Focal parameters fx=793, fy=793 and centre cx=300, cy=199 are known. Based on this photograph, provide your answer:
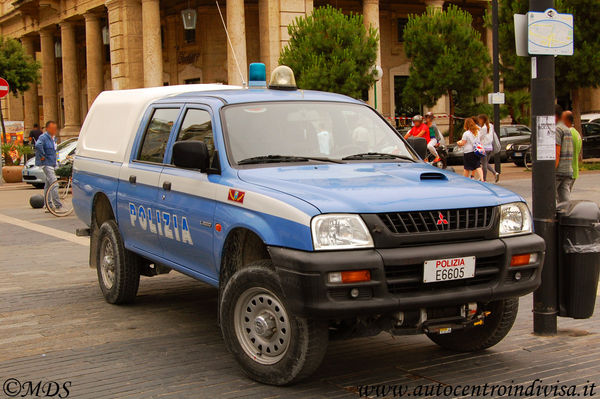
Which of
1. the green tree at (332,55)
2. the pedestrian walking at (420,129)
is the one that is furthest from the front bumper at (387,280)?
the green tree at (332,55)

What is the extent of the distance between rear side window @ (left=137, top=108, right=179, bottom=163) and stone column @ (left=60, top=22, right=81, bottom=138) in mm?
34763

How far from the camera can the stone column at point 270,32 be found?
29.6 m

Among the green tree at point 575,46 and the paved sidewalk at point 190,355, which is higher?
the green tree at point 575,46

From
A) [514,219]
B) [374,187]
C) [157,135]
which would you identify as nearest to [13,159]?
[157,135]

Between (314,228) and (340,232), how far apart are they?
16 centimetres

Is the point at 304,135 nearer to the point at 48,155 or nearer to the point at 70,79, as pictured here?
the point at 48,155

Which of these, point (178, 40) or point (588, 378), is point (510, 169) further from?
point (588, 378)

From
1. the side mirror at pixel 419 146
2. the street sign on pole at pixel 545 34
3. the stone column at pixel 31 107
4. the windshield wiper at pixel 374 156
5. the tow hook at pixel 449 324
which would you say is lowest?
the tow hook at pixel 449 324

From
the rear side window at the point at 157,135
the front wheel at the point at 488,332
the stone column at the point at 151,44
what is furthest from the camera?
the stone column at the point at 151,44

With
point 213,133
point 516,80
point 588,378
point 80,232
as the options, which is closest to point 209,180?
point 213,133

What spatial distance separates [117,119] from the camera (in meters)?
7.76

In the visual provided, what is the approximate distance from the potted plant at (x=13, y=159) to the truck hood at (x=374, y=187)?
2386 centimetres

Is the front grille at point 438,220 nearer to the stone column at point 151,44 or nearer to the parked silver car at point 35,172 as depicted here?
the parked silver car at point 35,172

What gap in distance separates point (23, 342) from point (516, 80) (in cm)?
2422
